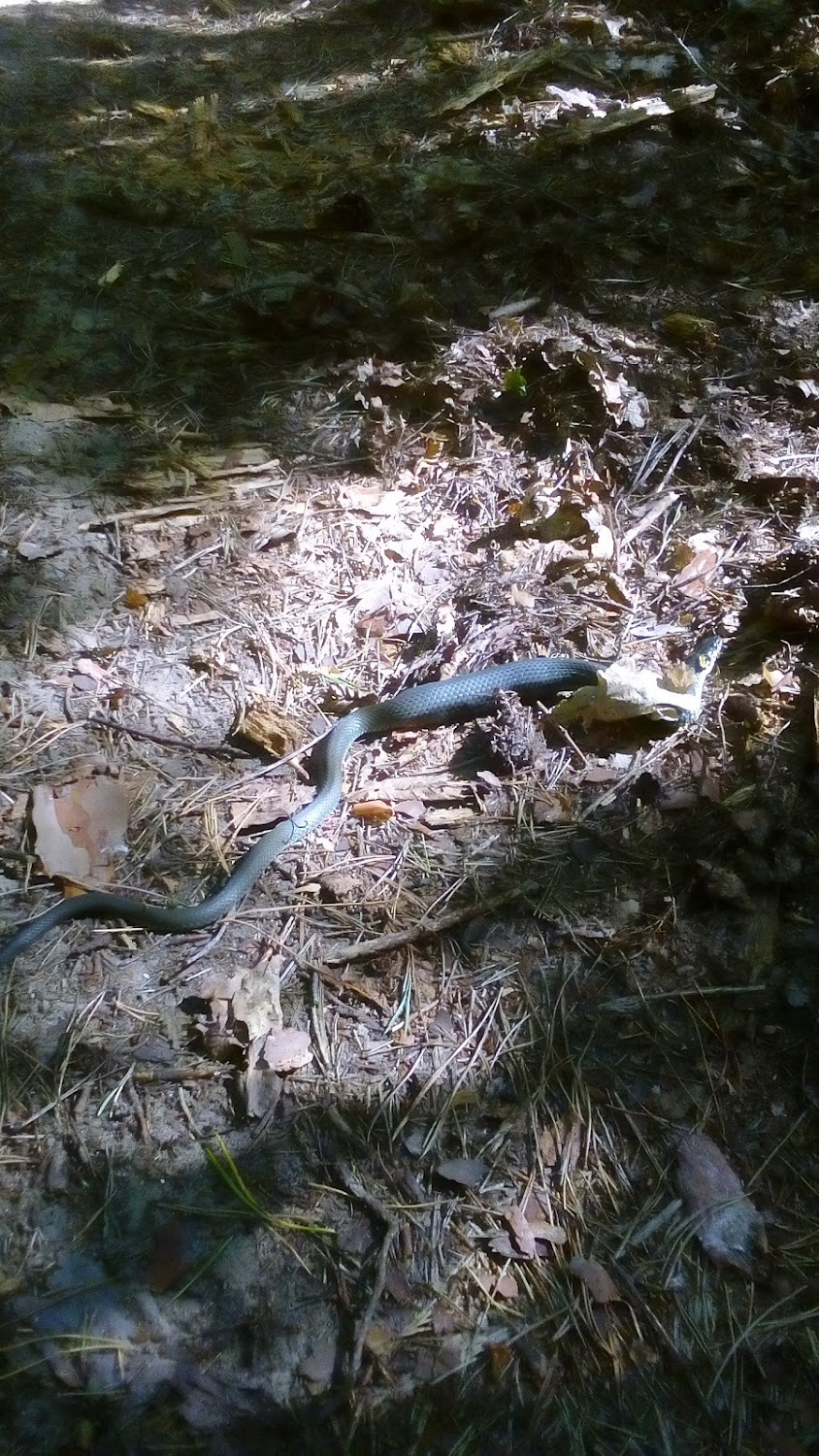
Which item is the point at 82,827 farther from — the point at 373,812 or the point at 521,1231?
the point at 521,1231

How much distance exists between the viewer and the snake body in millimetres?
2287

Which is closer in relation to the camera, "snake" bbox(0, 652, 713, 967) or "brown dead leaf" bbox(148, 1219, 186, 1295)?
"brown dead leaf" bbox(148, 1219, 186, 1295)

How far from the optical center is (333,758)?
265 cm

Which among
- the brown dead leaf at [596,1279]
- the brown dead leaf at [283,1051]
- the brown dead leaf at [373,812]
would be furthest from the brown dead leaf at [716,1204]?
the brown dead leaf at [373,812]

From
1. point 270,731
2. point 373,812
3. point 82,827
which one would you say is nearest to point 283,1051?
point 373,812

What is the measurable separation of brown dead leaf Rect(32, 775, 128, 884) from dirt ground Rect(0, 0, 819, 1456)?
0.04 ft

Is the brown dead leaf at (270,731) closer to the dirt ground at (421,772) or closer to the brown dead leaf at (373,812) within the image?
the dirt ground at (421,772)

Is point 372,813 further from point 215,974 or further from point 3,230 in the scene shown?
point 3,230

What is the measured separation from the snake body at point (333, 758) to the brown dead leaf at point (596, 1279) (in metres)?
1.12

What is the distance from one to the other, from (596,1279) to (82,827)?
1.63 metres

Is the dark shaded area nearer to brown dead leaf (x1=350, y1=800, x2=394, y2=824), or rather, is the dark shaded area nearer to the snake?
the snake

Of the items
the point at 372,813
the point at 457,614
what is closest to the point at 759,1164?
the point at 372,813

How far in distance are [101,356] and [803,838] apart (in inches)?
129

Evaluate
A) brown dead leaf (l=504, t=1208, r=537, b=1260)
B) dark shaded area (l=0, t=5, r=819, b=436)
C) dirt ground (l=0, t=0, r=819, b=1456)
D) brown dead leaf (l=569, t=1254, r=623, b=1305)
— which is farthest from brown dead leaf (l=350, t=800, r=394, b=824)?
dark shaded area (l=0, t=5, r=819, b=436)
